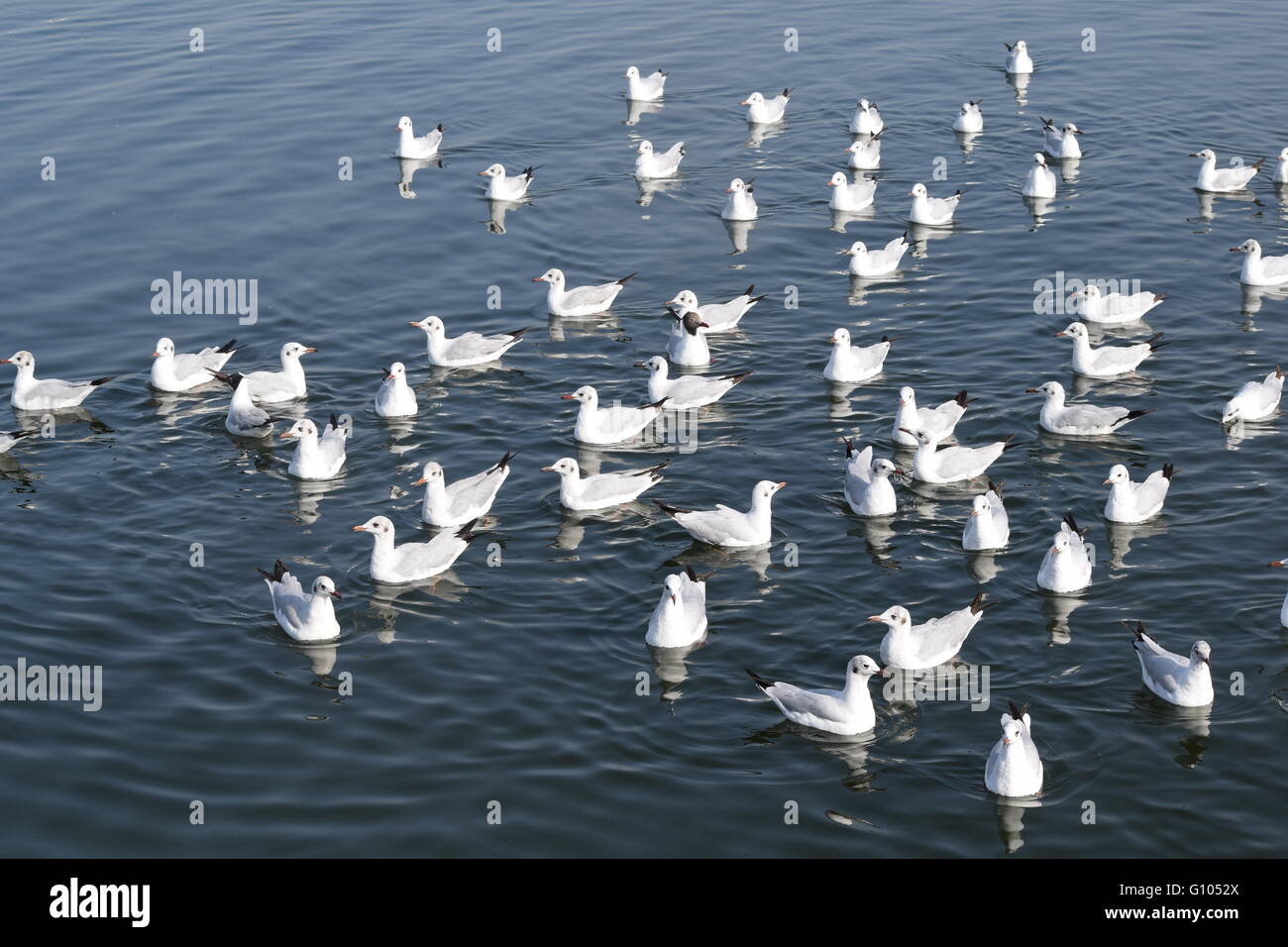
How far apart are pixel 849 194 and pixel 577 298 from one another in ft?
27.1

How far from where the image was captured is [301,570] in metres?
21.1

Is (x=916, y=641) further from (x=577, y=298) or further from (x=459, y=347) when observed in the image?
(x=577, y=298)

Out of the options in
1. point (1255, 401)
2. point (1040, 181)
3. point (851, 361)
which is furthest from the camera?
point (1040, 181)

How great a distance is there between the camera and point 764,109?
40.0 m

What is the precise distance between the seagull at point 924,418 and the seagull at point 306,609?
9.13m

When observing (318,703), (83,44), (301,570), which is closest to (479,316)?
(301,570)

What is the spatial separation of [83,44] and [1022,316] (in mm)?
34930

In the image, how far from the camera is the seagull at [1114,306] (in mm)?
28141

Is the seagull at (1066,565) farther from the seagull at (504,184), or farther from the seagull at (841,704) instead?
the seagull at (504,184)

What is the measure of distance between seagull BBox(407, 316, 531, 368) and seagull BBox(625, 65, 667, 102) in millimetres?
16816

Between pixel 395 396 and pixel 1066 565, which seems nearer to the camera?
pixel 1066 565

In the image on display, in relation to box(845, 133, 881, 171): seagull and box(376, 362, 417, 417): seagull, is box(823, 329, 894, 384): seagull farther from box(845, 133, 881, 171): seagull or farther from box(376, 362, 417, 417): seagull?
box(845, 133, 881, 171): seagull

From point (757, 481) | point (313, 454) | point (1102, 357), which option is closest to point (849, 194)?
point (1102, 357)
